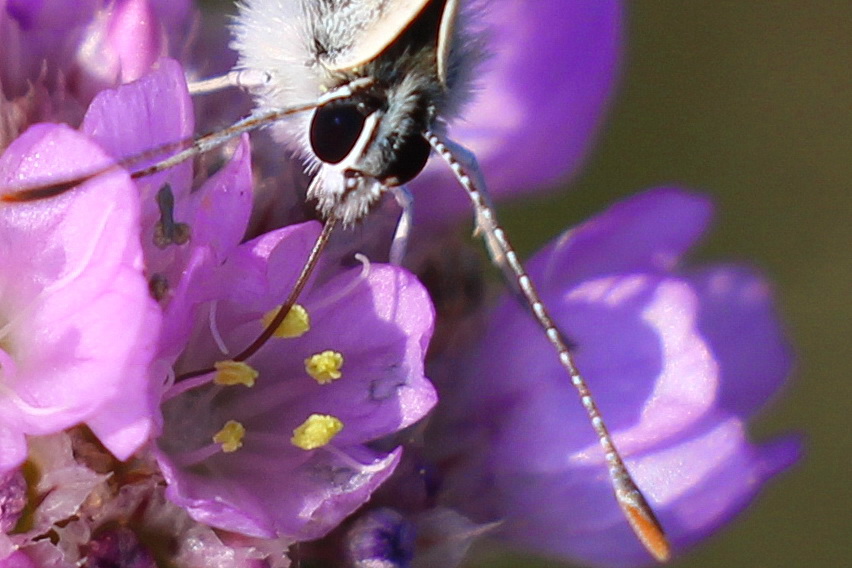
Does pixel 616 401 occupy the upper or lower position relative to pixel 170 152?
lower

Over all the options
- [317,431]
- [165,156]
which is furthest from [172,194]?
[317,431]

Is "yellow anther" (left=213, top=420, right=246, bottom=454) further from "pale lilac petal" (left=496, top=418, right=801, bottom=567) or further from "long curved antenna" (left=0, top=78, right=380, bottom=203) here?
"pale lilac petal" (left=496, top=418, right=801, bottom=567)

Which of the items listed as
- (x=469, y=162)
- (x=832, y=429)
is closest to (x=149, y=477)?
(x=469, y=162)

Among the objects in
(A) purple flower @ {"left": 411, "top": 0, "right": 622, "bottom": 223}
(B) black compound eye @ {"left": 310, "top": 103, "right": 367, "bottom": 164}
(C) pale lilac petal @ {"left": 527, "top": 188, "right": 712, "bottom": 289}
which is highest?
(B) black compound eye @ {"left": 310, "top": 103, "right": 367, "bottom": 164}

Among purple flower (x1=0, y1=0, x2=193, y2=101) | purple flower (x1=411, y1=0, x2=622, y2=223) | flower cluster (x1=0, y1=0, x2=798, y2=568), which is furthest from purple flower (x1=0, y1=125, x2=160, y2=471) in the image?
purple flower (x1=411, y1=0, x2=622, y2=223)

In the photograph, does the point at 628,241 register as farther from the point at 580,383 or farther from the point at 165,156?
the point at 165,156
